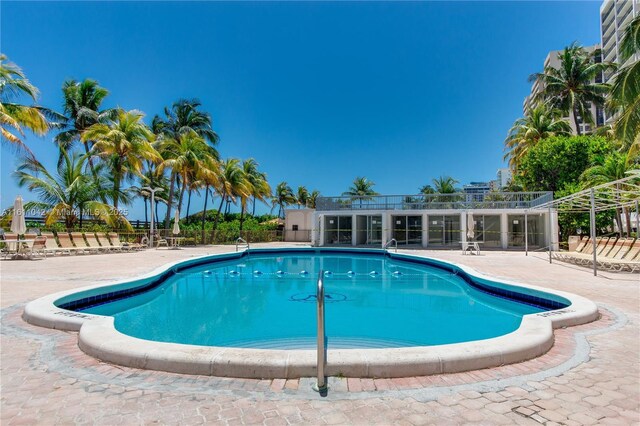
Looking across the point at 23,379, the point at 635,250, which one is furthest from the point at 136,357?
the point at 635,250

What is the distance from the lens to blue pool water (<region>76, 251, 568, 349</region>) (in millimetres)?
5539

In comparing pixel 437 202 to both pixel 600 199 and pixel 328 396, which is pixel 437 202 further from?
pixel 328 396

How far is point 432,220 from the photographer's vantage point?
22438 millimetres

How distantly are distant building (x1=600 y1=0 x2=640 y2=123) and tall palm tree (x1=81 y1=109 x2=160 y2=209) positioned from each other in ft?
194

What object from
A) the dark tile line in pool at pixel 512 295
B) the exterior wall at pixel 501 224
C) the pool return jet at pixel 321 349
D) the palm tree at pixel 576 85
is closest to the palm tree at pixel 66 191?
the exterior wall at pixel 501 224

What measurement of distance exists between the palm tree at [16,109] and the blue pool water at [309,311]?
948cm

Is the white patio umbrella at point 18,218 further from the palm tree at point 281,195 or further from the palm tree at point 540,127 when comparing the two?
the palm tree at point 281,195

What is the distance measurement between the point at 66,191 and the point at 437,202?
68.3ft

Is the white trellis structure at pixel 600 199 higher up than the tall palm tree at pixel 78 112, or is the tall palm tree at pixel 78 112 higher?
the tall palm tree at pixel 78 112

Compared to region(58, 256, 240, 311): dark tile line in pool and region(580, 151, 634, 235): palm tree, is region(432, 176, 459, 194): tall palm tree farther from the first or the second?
region(58, 256, 240, 311): dark tile line in pool

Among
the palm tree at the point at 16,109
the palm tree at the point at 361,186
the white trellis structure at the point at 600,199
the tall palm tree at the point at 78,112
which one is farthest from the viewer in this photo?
the palm tree at the point at 361,186

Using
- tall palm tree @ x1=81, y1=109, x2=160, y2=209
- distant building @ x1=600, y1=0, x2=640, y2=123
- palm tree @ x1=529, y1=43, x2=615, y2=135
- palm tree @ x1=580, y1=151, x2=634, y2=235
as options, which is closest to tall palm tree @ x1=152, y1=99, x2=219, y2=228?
tall palm tree @ x1=81, y1=109, x2=160, y2=209

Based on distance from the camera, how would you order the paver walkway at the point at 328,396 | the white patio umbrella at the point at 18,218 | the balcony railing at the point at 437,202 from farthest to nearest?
the balcony railing at the point at 437,202 < the white patio umbrella at the point at 18,218 < the paver walkway at the point at 328,396

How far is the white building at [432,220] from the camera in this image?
69.0ft
